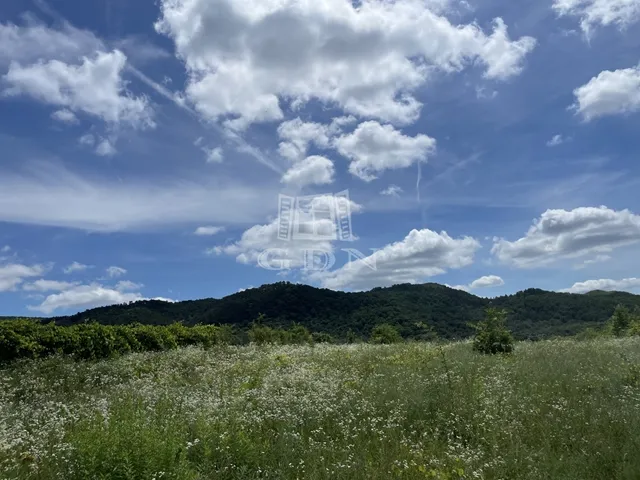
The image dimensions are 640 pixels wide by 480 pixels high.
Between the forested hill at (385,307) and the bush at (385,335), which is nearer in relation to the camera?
the bush at (385,335)

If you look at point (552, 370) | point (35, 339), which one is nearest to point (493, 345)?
point (552, 370)

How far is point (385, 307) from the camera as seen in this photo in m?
46.2

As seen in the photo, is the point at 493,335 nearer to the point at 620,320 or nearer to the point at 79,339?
the point at 79,339

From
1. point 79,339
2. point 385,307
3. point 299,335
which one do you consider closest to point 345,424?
point 79,339

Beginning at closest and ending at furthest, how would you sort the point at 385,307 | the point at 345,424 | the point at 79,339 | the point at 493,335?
1. the point at 345,424
2. the point at 79,339
3. the point at 493,335
4. the point at 385,307

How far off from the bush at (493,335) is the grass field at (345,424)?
3.39 meters

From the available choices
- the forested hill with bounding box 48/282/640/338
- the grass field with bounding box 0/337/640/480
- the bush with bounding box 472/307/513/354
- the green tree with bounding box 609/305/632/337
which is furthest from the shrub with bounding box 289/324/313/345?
the green tree with bounding box 609/305/632/337

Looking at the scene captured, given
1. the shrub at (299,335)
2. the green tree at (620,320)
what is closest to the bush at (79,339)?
the shrub at (299,335)

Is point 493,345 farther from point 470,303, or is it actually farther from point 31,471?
point 470,303

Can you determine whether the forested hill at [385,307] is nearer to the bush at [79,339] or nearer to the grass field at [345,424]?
the bush at [79,339]

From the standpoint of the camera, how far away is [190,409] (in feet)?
26.1

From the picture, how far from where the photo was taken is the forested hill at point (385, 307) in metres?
40.3

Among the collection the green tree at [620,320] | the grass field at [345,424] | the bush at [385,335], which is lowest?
the grass field at [345,424]

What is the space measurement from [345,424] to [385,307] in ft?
129
